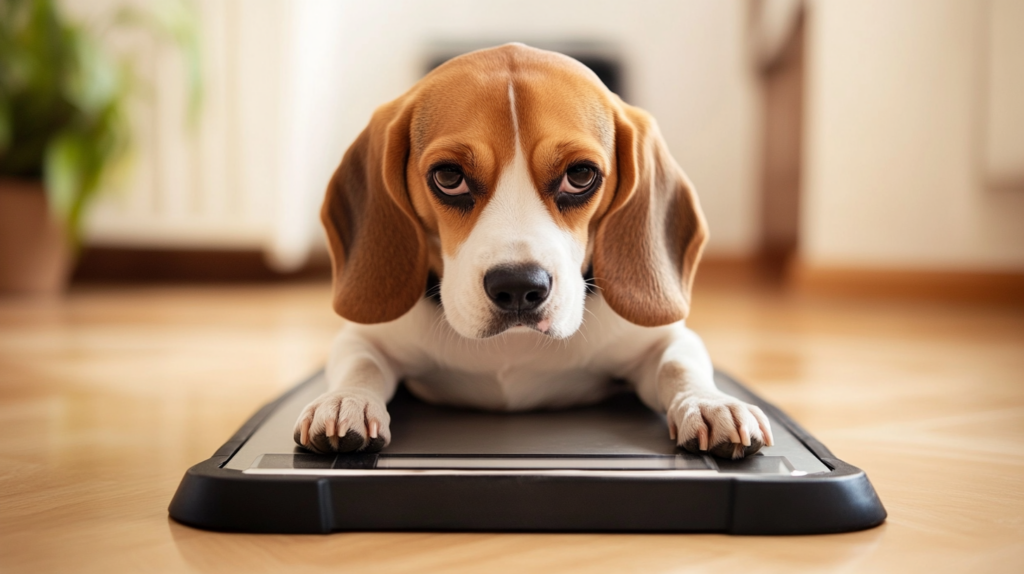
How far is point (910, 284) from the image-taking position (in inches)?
169

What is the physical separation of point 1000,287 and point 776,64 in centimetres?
233

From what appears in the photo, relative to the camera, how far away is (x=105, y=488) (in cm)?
118

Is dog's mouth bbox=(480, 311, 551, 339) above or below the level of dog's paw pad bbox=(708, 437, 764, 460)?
above

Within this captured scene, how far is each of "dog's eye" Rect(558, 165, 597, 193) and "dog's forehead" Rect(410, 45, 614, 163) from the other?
5 cm

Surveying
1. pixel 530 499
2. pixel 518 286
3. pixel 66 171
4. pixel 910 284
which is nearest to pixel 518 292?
pixel 518 286

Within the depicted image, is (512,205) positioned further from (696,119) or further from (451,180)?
Result: (696,119)

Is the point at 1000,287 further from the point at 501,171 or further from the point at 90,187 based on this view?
the point at 90,187

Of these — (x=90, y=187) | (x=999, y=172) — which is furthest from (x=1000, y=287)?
(x=90, y=187)

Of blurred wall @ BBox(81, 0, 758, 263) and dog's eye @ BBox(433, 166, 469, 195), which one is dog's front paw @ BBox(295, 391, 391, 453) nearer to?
dog's eye @ BBox(433, 166, 469, 195)

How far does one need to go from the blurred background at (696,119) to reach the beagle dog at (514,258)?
2857 millimetres

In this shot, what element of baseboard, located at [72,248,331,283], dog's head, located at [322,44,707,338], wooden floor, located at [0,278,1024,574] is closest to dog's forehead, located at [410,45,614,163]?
dog's head, located at [322,44,707,338]

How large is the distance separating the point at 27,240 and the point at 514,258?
3.76 meters

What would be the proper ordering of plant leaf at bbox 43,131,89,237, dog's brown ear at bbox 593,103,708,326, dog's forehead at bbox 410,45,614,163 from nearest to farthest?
1. dog's forehead at bbox 410,45,614,163
2. dog's brown ear at bbox 593,103,708,326
3. plant leaf at bbox 43,131,89,237

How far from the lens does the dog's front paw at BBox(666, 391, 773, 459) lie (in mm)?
1079
